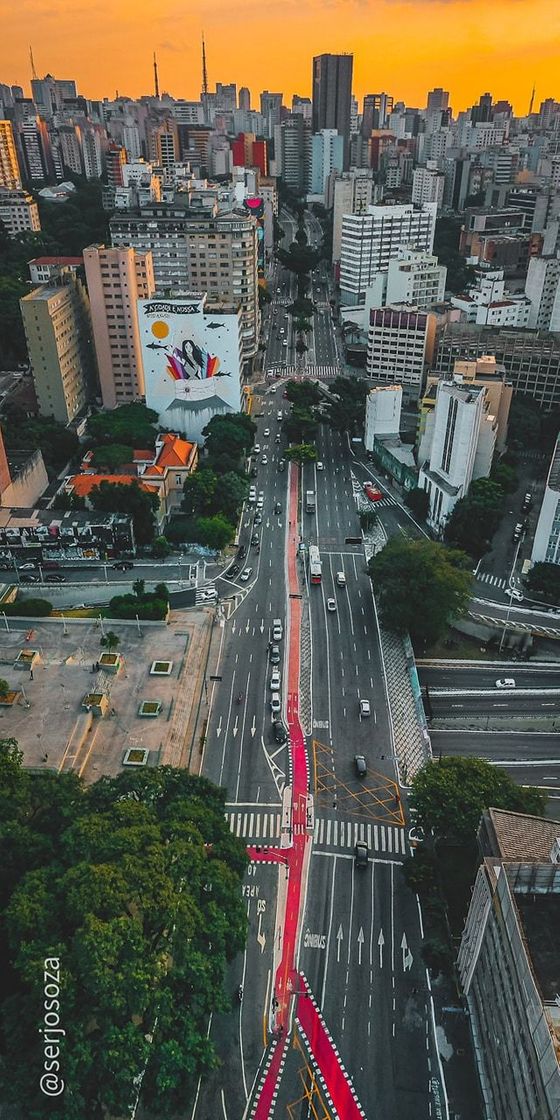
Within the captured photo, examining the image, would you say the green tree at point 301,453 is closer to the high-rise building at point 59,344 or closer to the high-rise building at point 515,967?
the high-rise building at point 59,344

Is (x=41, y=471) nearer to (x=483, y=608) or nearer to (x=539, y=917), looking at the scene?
(x=483, y=608)

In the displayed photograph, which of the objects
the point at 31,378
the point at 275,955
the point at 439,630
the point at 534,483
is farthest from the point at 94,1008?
the point at 31,378

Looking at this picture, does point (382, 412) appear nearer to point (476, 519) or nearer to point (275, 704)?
point (476, 519)

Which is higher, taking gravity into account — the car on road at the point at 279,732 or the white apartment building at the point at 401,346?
the white apartment building at the point at 401,346

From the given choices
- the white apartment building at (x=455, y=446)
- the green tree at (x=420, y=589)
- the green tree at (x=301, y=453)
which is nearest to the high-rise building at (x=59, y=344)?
the green tree at (x=301, y=453)

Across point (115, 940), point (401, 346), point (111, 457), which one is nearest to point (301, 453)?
point (111, 457)

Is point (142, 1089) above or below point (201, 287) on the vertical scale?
below
